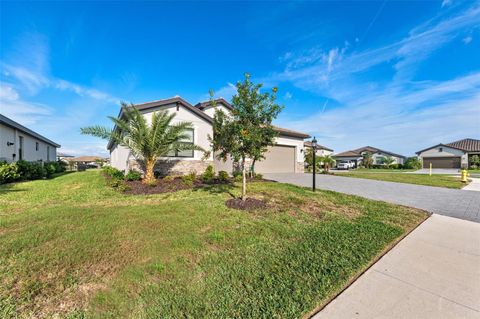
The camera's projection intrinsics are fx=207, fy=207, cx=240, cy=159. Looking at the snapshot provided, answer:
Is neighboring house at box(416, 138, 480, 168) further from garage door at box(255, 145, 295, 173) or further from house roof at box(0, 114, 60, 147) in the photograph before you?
house roof at box(0, 114, 60, 147)

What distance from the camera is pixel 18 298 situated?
2488 millimetres

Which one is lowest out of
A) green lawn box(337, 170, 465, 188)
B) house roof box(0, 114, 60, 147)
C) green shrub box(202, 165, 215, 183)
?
green lawn box(337, 170, 465, 188)

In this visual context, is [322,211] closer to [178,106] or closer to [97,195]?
[97,195]

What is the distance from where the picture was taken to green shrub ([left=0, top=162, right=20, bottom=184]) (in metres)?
10.6

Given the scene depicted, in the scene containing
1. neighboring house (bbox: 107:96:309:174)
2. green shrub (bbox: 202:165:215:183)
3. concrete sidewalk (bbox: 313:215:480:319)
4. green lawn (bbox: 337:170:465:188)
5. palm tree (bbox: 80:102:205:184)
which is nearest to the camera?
concrete sidewalk (bbox: 313:215:480:319)

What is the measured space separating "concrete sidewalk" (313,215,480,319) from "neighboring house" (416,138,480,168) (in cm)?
4497

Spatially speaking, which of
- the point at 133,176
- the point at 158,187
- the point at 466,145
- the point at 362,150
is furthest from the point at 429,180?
the point at 362,150

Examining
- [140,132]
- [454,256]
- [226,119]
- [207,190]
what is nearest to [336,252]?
[454,256]

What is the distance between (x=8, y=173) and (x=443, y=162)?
5702 cm

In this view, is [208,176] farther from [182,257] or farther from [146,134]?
[182,257]

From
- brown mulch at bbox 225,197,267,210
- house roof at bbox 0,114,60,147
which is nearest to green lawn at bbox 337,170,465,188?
brown mulch at bbox 225,197,267,210

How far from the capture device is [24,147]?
57.7 feet

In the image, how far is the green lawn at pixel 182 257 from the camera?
7.97 feet

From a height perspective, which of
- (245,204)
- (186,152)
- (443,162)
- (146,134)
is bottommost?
(245,204)
